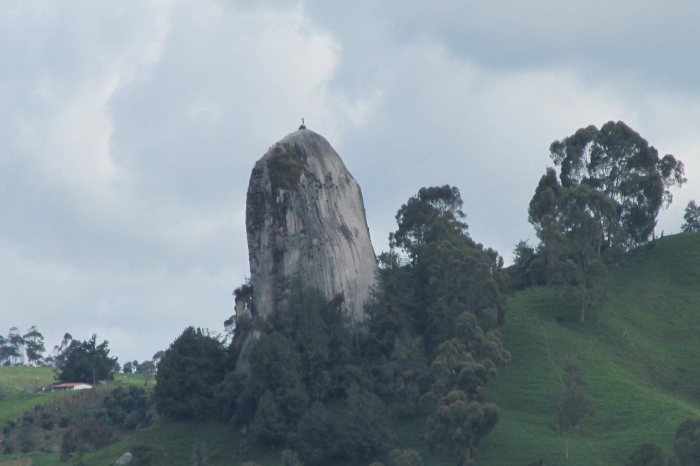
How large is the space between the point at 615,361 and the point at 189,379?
114ft

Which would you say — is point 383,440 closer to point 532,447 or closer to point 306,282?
point 532,447

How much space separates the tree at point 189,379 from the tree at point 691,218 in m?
69.0

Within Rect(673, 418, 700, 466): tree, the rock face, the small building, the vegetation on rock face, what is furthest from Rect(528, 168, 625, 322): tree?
the small building

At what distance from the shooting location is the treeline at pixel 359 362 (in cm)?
8281

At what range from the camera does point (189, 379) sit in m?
92.0

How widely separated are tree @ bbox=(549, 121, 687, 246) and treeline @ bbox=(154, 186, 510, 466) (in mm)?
24225

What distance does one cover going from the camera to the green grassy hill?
80.6 meters

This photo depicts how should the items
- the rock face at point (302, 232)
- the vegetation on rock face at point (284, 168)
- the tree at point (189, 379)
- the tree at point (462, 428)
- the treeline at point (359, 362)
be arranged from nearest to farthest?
1. the tree at point (462, 428)
2. the treeline at point (359, 362)
3. the tree at point (189, 379)
4. the rock face at point (302, 232)
5. the vegetation on rock face at point (284, 168)

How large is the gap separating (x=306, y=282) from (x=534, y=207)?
29.4m

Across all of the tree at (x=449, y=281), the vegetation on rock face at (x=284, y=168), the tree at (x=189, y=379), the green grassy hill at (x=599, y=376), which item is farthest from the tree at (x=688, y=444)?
the vegetation on rock face at (x=284, y=168)

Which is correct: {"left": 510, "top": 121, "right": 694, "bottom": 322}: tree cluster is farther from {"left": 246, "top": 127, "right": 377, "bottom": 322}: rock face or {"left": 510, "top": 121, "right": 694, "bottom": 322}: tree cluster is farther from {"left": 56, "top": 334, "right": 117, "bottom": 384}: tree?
{"left": 56, "top": 334, "right": 117, "bottom": 384}: tree

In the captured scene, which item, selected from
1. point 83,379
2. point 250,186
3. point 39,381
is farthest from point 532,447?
point 39,381

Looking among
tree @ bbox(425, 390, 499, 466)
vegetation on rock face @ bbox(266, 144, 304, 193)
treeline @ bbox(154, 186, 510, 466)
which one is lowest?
tree @ bbox(425, 390, 499, 466)

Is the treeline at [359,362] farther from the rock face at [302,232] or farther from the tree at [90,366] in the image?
the tree at [90,366]
